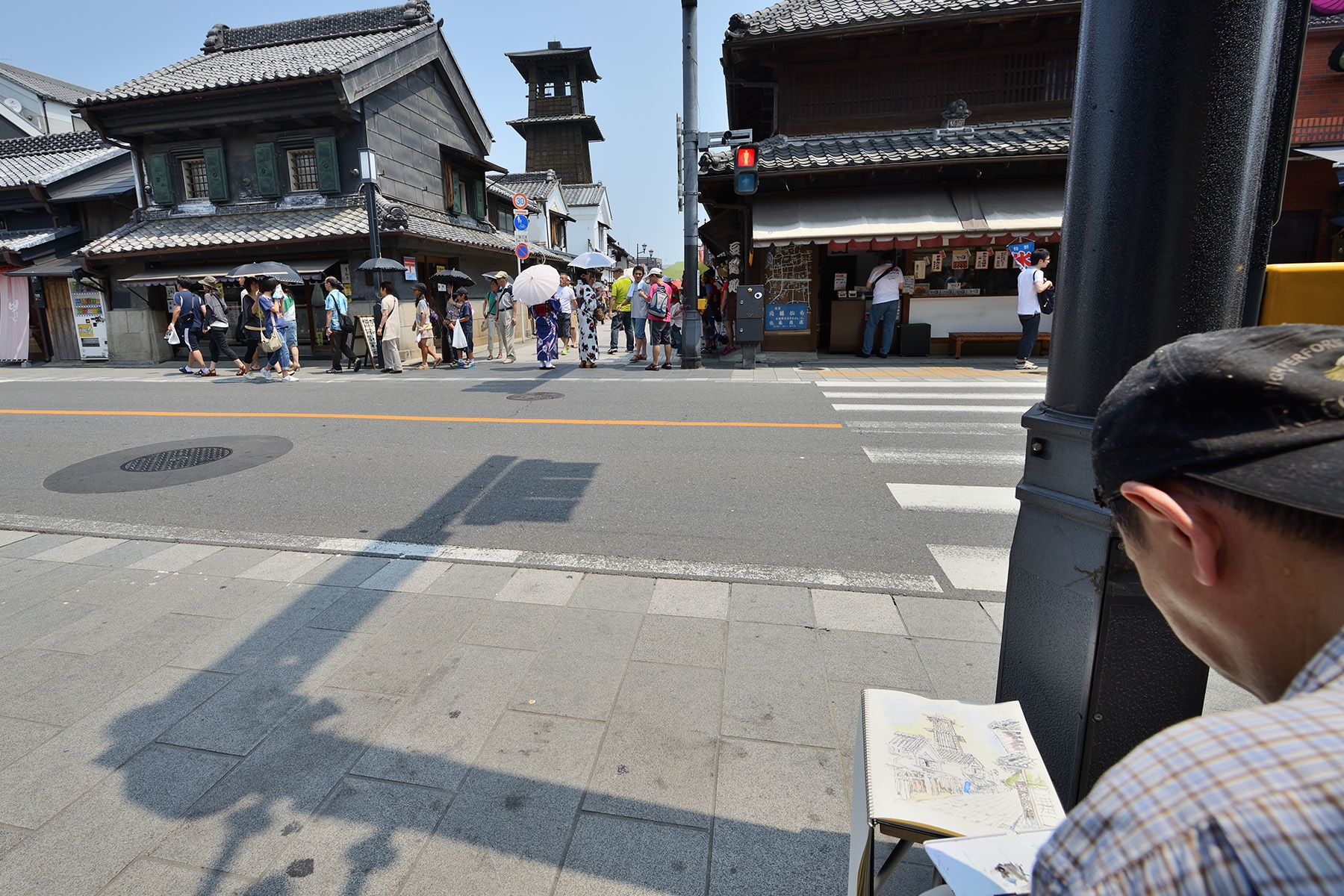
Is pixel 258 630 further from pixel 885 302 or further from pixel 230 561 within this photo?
pixel 885 302

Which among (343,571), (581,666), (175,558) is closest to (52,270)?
(175,558)

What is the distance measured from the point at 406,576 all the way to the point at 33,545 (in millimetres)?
2981

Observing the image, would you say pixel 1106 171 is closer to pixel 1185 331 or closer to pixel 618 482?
pixel 1185 331

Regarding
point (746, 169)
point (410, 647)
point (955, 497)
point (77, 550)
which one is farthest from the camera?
point (746, 169)

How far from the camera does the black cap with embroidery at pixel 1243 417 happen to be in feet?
2.20

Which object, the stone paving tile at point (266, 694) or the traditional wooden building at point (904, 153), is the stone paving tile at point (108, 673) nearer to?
the stone paving tile at point (266, 694)

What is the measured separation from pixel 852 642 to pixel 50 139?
3122 cm

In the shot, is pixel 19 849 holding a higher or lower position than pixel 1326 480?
lower

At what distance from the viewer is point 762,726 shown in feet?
8.50

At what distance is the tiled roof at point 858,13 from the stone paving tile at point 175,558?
14.0 meters

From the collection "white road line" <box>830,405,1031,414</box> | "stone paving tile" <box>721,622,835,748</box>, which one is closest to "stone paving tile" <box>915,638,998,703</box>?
"stone paving tile" <box>721,622,835,748</box>

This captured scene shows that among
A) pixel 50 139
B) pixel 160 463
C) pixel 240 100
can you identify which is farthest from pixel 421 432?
pixel 50 139

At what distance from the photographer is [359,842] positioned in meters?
2.06

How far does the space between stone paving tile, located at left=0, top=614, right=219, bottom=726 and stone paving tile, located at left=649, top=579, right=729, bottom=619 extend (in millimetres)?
2291
